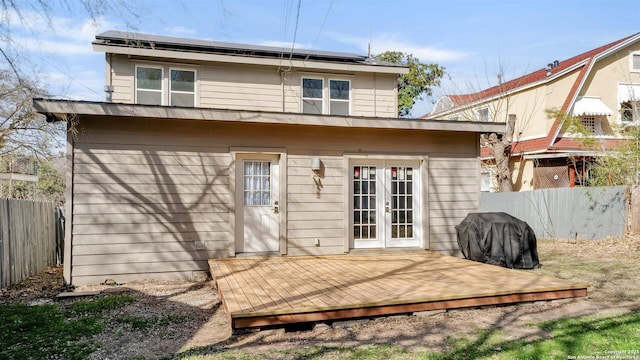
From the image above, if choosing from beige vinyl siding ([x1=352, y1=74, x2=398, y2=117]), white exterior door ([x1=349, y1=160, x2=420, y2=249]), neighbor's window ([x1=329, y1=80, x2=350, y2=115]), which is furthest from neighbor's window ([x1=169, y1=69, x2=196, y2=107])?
white exterior door ([x1=349, y1=160, x2=420, y2=249])

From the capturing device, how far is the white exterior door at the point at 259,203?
7137mm

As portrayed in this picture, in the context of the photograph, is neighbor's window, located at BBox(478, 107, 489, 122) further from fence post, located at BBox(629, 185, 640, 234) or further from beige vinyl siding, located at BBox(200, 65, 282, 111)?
beige vinyl siding, located at BBox(200, 65, 282, 111)

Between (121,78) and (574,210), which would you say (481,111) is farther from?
(121,78)

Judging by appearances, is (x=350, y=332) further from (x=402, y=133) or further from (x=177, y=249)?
(x=402, y=133)

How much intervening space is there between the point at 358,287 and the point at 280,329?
1.23 metres

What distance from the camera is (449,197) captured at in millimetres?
7977

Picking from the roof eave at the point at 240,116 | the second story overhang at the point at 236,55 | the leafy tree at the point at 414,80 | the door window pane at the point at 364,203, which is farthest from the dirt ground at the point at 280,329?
the leafy tree at the point at 414,80

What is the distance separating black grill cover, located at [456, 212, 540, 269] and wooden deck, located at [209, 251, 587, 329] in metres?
0.45

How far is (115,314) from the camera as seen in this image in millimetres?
4844

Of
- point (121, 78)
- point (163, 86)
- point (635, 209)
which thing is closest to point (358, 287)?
point (163, 86)

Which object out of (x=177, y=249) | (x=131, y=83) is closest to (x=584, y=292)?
(x=177, y=249)

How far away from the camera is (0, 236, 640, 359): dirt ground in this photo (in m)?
3.78

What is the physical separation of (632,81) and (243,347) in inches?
663

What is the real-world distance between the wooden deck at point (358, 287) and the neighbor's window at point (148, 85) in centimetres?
490
